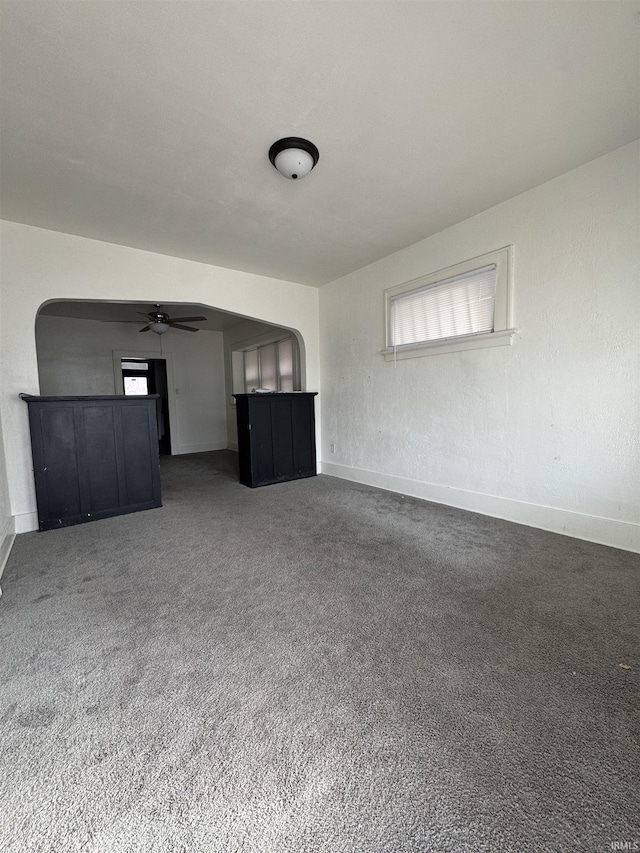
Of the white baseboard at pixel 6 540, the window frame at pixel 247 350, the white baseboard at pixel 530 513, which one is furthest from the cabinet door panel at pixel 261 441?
the white baseboard at pixel 6 540

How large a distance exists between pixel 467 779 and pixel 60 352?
793cm

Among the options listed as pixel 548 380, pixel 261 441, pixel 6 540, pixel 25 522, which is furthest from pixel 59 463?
pixel 548 380

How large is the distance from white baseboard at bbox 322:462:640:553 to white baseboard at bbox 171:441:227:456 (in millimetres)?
4837

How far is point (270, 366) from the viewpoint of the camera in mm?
6859

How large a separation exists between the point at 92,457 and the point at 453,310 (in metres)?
3.84

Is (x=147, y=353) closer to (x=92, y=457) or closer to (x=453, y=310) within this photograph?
(x=92, y=457)

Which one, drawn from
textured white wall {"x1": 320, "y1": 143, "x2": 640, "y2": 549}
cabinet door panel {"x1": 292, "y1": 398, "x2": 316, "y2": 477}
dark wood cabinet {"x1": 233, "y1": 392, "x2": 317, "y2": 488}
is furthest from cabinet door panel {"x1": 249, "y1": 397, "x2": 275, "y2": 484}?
textured white wall {"x1": 320, "y1": 143, "x2": 640, "y2": 549}

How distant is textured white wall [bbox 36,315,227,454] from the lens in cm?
645

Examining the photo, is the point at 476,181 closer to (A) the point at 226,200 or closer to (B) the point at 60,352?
(A) the point at 226,200

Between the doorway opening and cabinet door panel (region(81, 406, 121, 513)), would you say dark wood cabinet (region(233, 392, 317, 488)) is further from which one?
the doorway opening

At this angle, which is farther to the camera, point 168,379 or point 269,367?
point 168,379

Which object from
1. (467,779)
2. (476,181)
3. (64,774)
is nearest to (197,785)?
(64,774)

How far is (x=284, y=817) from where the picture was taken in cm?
93

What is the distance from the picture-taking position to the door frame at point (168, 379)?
6.95 m
